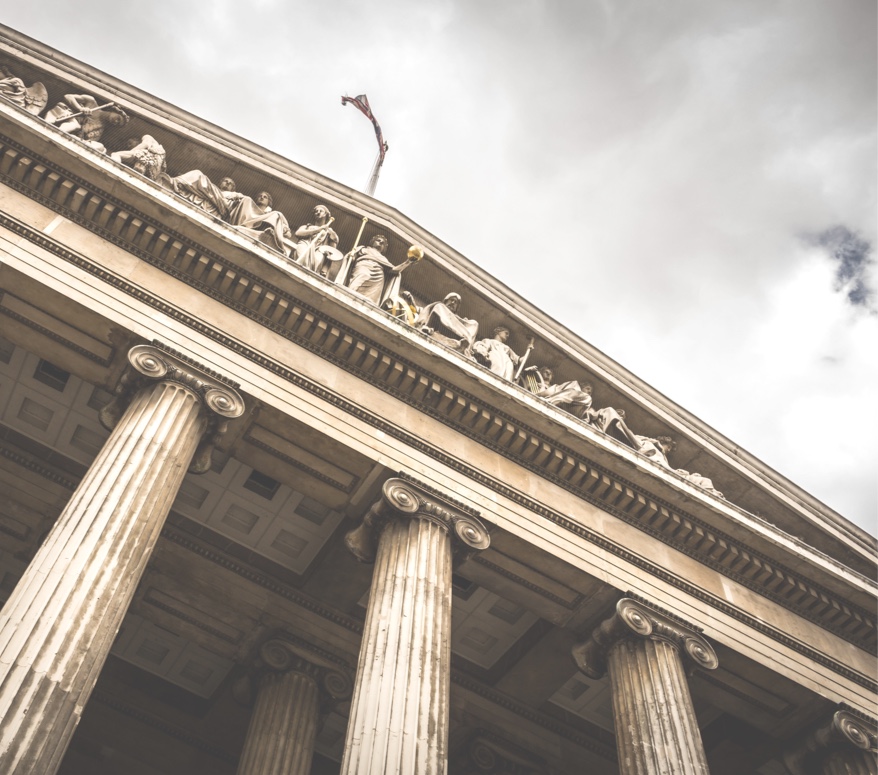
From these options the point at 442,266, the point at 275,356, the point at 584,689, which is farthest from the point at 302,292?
the point at 584,689

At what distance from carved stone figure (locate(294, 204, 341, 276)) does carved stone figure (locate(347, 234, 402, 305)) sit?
45 cm

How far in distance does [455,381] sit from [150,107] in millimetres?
7539

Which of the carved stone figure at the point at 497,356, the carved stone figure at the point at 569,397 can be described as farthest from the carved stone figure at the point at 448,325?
the carved stone figure at the point at 569,397

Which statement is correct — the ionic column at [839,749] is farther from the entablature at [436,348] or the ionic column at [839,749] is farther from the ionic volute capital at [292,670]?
the ionic volute capital at [292,670]

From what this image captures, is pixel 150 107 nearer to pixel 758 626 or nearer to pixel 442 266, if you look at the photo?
pixel 442 266

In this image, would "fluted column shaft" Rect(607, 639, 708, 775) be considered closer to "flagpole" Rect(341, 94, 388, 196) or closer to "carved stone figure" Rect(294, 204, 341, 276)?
"carved stone figure" Rect(294, 204, 341, 276)

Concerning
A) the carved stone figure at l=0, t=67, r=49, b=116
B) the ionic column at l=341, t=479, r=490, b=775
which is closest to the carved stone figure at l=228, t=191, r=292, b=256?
the carved stone figure at l=0, t=67, r=49, b=116

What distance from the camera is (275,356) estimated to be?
13766mm

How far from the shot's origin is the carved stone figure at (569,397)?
17000 millimetres

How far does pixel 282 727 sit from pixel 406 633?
14.2 feet

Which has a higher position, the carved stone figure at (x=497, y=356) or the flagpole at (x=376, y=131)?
the flagpole at (x=376, y=131)

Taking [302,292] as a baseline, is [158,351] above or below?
below

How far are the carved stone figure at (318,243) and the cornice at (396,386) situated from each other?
148 cm

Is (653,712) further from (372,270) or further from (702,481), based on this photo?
(372,270)
